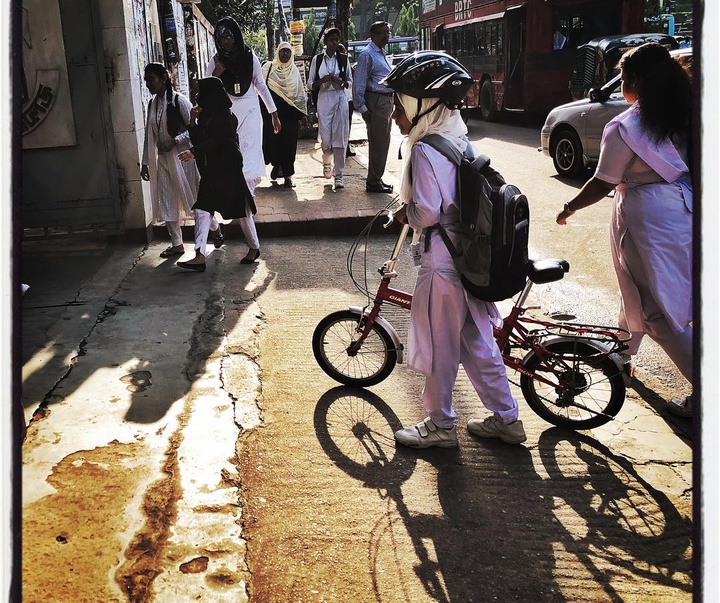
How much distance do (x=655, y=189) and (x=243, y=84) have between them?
16.6 ft

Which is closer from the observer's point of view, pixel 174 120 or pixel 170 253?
pixel 174 120

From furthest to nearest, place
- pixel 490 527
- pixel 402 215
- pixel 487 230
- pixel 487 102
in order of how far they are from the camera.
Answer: pixel 487 102
pixel 402 215
pixel 487 230
pixel 490 527

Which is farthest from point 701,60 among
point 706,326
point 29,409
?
point 29,409

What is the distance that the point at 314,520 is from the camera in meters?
3.05

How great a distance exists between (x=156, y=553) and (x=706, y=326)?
2126 millimetres

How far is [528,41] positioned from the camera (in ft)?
57.3

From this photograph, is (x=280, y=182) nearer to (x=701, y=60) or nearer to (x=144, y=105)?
(x=144, y=105)

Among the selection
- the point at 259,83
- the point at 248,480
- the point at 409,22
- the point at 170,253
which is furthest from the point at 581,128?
the point at 409,22

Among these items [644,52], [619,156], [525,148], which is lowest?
[525,148]

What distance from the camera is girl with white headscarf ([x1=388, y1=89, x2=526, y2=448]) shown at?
3318mm

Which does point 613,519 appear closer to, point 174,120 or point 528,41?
point 174,120

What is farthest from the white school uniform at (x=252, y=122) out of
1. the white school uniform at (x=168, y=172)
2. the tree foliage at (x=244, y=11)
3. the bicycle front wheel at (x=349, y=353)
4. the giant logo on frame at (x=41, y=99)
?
the tree foliage at (x=244, y=11)

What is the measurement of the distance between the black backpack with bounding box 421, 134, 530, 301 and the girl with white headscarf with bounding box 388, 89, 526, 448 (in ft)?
0.24

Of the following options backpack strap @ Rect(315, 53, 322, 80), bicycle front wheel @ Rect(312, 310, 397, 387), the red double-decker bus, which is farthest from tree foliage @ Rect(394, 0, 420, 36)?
bicycle front wheel @ Rect(312, 310, 397, 387)
